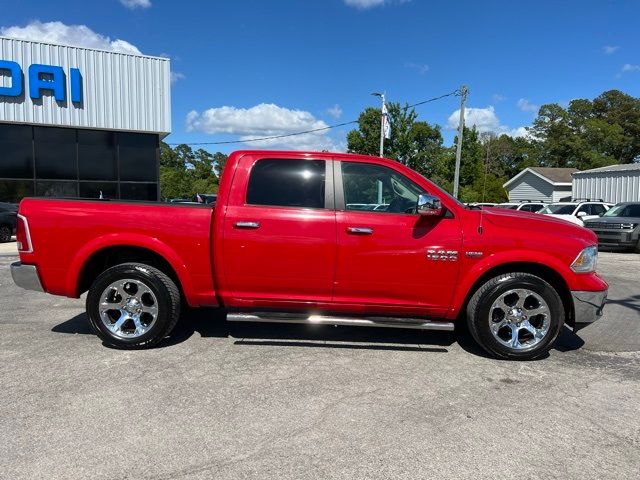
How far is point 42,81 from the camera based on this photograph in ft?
58.9

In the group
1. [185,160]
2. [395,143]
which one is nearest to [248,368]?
[395,143]

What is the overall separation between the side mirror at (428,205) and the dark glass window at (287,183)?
0.93 m

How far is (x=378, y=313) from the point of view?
4.80m

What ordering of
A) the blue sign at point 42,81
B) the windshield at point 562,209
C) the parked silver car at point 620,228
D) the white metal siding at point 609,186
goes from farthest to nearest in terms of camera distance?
the white metal siding at point 609,186 → the windshield at point 562,209 → the blue sign at point 42,81 → the parked silver car at point 620,228

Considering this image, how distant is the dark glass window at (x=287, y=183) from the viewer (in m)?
4.75

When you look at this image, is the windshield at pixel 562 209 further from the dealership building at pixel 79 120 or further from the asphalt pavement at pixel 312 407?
the dealership building at pixel 79 120

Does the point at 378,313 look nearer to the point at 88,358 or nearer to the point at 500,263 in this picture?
the point at 500,263

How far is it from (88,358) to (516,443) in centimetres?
371

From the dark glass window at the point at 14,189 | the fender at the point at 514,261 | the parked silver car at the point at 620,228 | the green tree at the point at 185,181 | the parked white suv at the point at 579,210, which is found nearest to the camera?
the fender at the point at 514,261

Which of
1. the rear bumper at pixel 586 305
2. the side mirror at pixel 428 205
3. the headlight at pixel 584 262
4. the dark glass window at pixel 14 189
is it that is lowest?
the rear bumper at pixel 586 305

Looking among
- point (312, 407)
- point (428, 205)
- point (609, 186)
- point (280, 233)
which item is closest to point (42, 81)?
point (280, 233)

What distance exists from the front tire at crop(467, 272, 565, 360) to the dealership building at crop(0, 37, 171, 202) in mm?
16742

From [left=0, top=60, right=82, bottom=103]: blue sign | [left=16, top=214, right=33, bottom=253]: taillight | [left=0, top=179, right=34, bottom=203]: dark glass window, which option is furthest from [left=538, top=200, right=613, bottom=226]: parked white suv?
[left=0, top=179, right=34, bottom=203]: dark glass window

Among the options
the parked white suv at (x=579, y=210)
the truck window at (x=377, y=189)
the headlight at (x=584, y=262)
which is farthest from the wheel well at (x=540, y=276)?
the parked white suv at (x=579, y=210)
